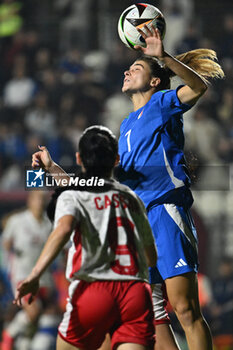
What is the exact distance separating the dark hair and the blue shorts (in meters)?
0.82

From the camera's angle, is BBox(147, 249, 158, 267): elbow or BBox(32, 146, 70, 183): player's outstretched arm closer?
BBox(147, 249, 158, 267): elbow

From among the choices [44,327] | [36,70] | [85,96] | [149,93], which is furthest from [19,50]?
[149,93]

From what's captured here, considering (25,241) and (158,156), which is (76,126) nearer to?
(25,241)

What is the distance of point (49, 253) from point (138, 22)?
6.08ft

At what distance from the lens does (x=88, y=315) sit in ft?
9.87

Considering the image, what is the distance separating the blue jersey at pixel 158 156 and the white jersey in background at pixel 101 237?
0.84m

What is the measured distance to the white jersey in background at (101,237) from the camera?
3027 millimetres

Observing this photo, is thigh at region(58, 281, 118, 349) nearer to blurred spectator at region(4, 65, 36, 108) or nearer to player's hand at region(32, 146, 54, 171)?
player's hand at region(32, 146, 54, 171)

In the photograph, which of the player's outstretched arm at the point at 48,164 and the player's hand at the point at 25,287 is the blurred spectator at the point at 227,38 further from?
the player's hand at the point at 25,287

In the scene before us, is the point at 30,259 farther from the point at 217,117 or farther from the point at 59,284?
the point at 217,117

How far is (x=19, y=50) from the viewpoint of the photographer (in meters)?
11.7

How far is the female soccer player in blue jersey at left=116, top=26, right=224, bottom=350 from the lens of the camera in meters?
3.77

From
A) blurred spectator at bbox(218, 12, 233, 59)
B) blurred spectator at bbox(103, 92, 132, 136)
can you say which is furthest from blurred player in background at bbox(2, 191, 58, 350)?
blurred spectator at bbox(218, 12, 233, 59)

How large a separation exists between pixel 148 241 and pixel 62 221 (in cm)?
48
